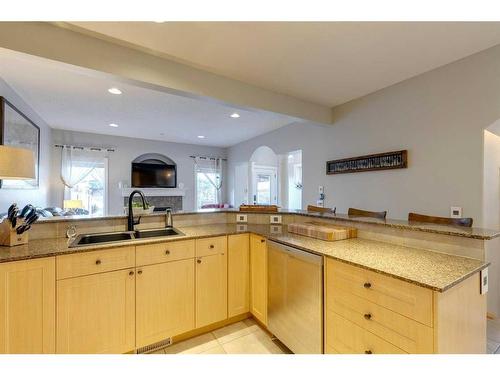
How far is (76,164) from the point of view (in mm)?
5176

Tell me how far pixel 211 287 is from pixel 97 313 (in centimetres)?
80

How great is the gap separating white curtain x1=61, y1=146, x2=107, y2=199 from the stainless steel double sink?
4.34 metres

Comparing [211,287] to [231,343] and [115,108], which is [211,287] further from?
[115,108]

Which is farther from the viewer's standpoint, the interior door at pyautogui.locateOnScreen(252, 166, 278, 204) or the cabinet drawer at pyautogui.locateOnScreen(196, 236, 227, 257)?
the interior door at pyautogui.locateOnScreen(252, 166, 278, 204)

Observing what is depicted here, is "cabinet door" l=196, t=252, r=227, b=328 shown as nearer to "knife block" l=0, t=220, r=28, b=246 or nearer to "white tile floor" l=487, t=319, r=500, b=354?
"knife block" l=0, t=220, r=28, b=246

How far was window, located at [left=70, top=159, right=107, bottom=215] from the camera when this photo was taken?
5.25 m

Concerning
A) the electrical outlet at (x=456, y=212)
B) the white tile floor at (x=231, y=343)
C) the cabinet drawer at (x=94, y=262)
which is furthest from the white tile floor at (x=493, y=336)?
the cabinet drawer at (x=94, y=262)

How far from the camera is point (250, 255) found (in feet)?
6.81

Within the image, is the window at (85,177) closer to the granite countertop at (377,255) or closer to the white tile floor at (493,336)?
the granite countertop at (377,255)

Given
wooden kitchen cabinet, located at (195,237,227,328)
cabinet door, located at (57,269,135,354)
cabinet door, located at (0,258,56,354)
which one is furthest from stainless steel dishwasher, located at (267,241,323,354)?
cabinet door, located at (0,258,56,354)

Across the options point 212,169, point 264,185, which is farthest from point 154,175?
point 264,185
